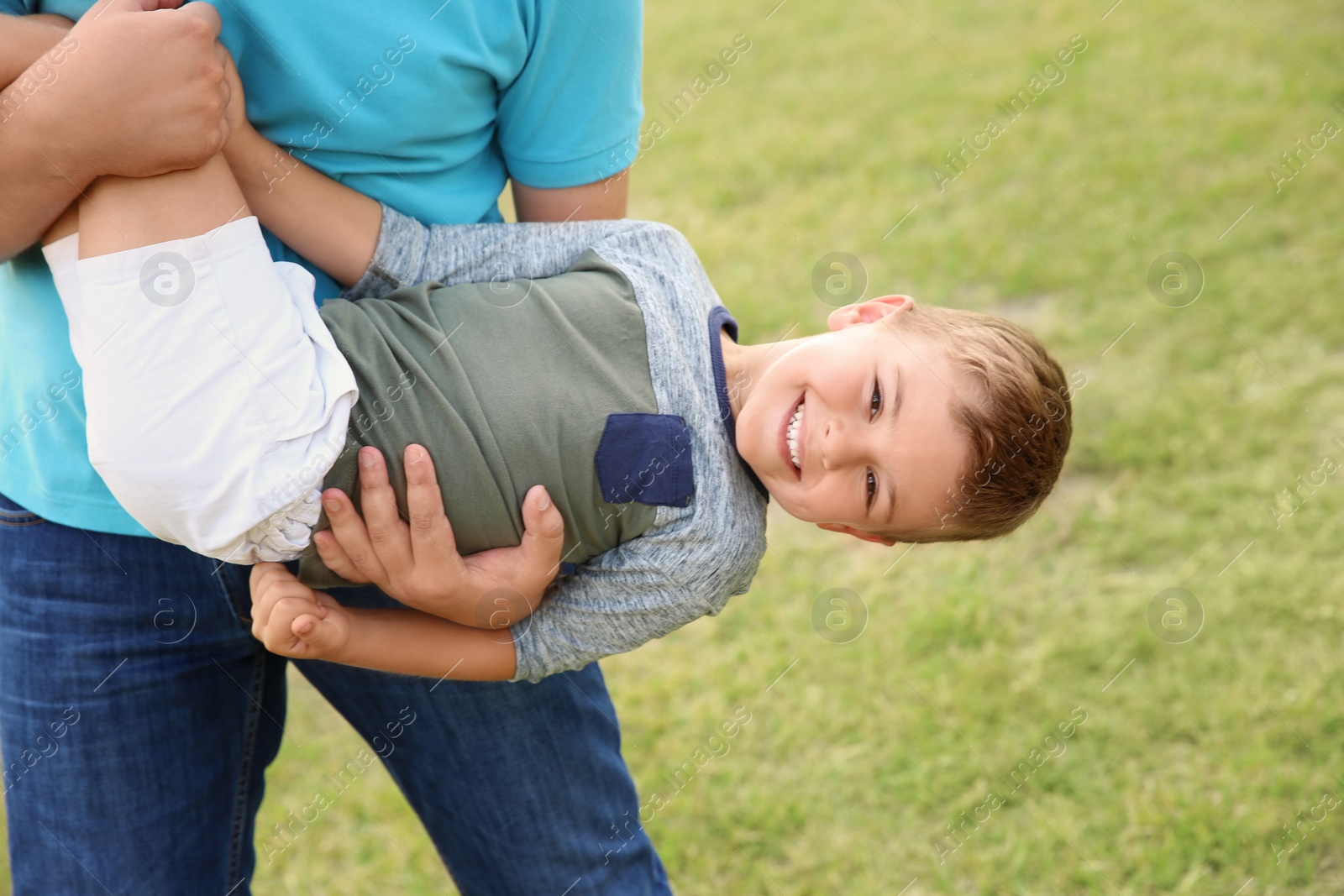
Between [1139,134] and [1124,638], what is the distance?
10.5 ft

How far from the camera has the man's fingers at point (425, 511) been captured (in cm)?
150

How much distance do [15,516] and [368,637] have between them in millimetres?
487

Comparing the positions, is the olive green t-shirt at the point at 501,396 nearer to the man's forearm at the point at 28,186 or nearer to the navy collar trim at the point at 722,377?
the navy collar trim at the point at 722,377

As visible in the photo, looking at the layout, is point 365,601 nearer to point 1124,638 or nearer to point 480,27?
point 480,27

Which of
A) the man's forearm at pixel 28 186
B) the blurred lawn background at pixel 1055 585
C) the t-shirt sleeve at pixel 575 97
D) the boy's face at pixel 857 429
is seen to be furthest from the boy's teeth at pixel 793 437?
the blurred lawn background at pixel 1055 585

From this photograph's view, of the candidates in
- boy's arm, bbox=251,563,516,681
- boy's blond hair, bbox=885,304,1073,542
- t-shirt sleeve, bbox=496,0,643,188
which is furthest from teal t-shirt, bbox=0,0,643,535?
boy's blond hair, bbox=885,304,1073,542

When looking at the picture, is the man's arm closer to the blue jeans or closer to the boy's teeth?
the blue jeans

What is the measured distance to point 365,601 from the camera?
168 cm

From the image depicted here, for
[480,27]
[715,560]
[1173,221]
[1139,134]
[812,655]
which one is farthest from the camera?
[1139,134]

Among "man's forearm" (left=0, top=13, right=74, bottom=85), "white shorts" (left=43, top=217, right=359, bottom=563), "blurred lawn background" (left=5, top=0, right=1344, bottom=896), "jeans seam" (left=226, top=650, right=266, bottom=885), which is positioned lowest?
"blurred lawn background" (left=5, top=0, right=1344, bottom=896)

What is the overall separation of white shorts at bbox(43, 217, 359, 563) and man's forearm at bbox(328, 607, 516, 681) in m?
0.19

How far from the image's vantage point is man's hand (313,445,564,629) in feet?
4.91

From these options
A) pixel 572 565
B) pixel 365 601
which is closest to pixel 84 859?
pixel 365 601

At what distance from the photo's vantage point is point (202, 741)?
5.15 feet
